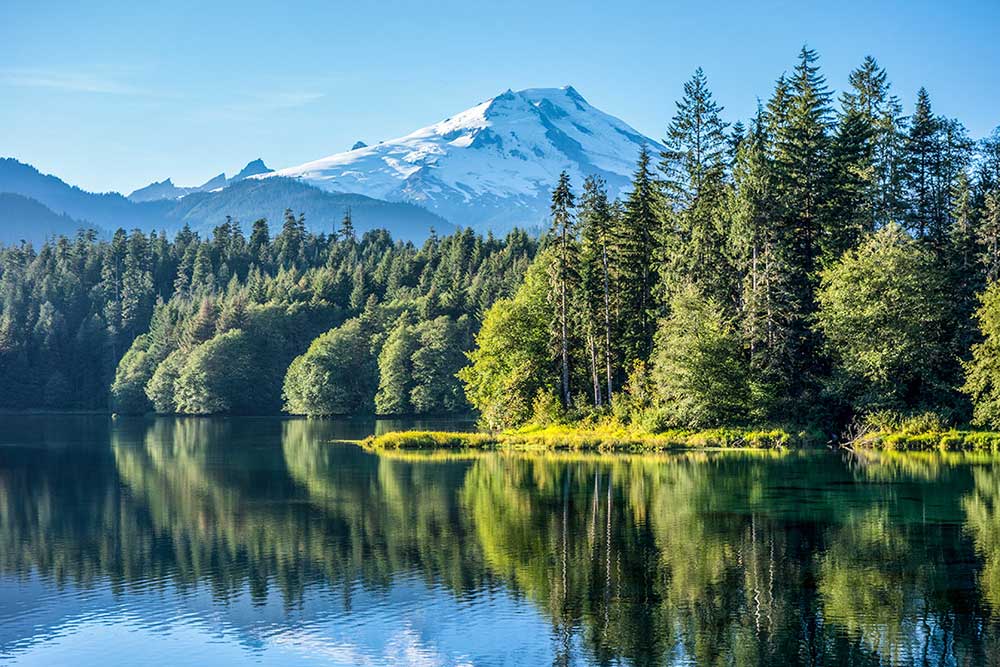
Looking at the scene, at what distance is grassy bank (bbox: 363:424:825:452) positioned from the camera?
75188 mm

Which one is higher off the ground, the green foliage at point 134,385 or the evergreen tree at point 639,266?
the evergreen tree at point 639,266

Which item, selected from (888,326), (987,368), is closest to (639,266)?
(888,326)

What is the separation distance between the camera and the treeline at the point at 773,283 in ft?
249

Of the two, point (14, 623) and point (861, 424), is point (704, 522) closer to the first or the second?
point (14, 623)

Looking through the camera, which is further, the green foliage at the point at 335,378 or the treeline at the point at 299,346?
the green foliage at the point at 335,378

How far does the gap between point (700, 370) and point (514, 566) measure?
43.9 meters

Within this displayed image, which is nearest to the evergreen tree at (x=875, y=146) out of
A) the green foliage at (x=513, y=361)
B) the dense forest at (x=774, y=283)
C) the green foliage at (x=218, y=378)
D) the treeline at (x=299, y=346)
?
the dense forest at (x=774, y=283)

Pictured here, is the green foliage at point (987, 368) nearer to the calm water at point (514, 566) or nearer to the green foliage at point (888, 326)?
the green foliage at point (888, 326)

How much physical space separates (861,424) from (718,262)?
17310 millimetres

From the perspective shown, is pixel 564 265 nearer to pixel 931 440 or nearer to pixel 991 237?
pixel 931 440

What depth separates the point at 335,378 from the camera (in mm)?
144000

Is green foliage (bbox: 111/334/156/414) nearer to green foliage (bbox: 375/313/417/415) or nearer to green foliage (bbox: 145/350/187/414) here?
green foliage (bbox: 145/350/187/414)

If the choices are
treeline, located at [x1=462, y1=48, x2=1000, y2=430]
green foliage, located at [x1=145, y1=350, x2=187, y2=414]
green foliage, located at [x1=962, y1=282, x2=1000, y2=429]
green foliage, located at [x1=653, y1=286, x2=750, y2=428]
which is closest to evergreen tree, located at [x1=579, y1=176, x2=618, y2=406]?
treeline, located at [x1=462, y1=48, x2=1000, y2=430]

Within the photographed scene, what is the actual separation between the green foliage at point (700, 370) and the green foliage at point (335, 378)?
71343mm
